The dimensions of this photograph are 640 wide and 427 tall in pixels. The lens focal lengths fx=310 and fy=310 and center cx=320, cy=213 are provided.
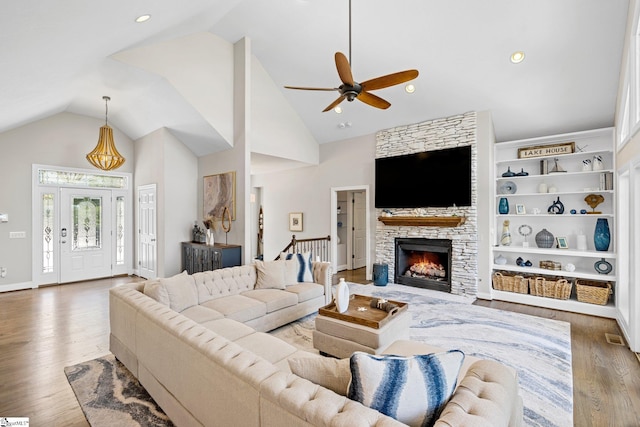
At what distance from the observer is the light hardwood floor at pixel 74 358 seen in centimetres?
241

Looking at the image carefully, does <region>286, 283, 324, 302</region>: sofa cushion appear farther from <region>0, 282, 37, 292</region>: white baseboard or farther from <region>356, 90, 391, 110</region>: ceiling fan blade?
<region>0, 282, 37, 292</region>: white baseboard

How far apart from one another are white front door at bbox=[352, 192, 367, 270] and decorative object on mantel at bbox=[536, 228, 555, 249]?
4.11 m

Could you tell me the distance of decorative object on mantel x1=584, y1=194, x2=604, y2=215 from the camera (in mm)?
4941

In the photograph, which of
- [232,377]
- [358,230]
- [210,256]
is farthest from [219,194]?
[232,377]

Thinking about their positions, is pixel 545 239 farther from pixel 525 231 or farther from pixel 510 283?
pixel 510 283

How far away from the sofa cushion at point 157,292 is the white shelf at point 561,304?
203 inches

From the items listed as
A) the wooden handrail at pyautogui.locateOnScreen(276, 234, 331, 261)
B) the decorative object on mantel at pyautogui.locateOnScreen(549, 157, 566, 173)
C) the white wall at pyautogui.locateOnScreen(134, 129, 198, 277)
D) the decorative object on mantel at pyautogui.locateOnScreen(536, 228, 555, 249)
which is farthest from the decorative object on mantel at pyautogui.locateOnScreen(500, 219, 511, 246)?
the white wall at pyautogui.locateOnScreen(134, 129, 198, 277)

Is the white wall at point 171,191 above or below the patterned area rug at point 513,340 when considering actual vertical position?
above

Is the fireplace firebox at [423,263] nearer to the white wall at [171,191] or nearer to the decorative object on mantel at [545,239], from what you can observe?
the decorative object on mantel at [545,239]

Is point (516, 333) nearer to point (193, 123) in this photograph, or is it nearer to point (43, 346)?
point (43, 346)

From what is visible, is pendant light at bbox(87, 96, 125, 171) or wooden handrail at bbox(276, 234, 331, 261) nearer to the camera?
pendant light at bbox(87, 96, 125, 171)

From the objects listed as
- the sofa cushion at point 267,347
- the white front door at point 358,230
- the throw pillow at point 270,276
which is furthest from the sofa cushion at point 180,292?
the white front door at point 358,230

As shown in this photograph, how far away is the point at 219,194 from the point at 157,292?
3244 mm

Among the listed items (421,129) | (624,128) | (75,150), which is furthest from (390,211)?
(75,150)
